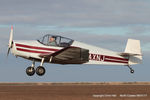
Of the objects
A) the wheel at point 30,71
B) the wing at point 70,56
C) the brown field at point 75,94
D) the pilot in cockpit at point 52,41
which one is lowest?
the brown field at point 75,94

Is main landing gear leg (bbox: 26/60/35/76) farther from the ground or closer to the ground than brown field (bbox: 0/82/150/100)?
farther from the ground

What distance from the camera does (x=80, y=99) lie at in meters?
18.8

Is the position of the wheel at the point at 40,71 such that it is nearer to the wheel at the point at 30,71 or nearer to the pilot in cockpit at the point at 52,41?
the wheel at the point at 30,71

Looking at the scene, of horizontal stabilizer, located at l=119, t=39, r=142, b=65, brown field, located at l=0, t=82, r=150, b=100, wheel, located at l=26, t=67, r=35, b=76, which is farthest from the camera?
horizontal stabilizer, located at l=119, t=39, r=142, b=65

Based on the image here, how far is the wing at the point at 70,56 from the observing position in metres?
25.9

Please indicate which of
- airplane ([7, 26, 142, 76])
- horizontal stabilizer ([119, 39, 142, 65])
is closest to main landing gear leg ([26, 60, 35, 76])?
airplane ([7, 26, 142, 76])

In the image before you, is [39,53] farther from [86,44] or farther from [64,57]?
[86,44]

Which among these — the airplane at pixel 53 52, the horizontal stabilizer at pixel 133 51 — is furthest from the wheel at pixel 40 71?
the horizontal stabilizer at pixel 133 51

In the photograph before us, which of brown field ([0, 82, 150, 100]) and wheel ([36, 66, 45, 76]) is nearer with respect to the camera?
brown field ([0, 82, 150, 100])

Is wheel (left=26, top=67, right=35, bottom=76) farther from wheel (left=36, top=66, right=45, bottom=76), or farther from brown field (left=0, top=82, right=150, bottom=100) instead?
brown field (left=0, top=82, right=150, bottom=100)

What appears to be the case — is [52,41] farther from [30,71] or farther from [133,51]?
[133,51]

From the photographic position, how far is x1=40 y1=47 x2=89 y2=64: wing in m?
25.9

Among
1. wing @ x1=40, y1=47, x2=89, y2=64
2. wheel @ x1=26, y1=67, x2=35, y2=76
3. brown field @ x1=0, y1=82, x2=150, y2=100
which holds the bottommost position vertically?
brown field @ x1=0, y1=82, x2=150, y2=100

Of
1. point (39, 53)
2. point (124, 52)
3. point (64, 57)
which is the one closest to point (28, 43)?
point (39, 53)
